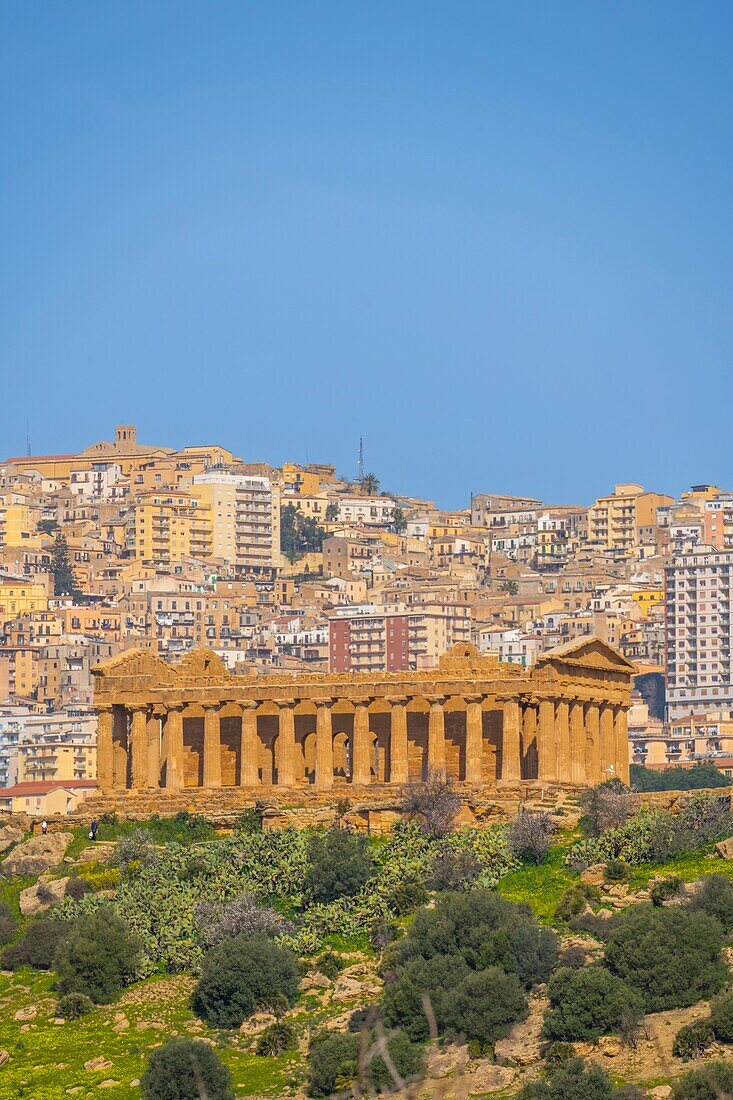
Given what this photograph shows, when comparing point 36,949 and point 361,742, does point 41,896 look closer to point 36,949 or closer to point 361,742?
point 36,949

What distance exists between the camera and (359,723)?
114000 millimetres

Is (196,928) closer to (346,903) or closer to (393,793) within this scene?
(346,903)

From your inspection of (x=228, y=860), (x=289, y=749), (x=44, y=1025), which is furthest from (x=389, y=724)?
(x=44, y=1025)

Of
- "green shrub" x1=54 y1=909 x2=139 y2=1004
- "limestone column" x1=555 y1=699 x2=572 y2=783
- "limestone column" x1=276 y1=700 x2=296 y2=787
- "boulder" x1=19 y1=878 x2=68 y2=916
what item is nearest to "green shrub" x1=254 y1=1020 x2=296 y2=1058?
"green shrub" x1=54 y1=909 x2=139 y2=1004

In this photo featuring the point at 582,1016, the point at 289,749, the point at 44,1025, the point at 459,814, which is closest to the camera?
the point at 582,1016

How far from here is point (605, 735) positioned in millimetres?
119375

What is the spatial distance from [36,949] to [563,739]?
25.5 metres

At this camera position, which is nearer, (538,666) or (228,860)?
(228,860)

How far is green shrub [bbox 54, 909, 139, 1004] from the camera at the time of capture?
3649 inches

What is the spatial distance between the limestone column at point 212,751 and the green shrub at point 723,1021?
37966 mm

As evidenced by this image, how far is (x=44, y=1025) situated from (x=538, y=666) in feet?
96.3

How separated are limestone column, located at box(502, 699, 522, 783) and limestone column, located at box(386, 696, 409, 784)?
4052 millimetres

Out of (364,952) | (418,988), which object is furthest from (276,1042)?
(364,952)

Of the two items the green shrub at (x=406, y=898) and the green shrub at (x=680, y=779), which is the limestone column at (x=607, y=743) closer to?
the green shrub at (x=406, y=898)
